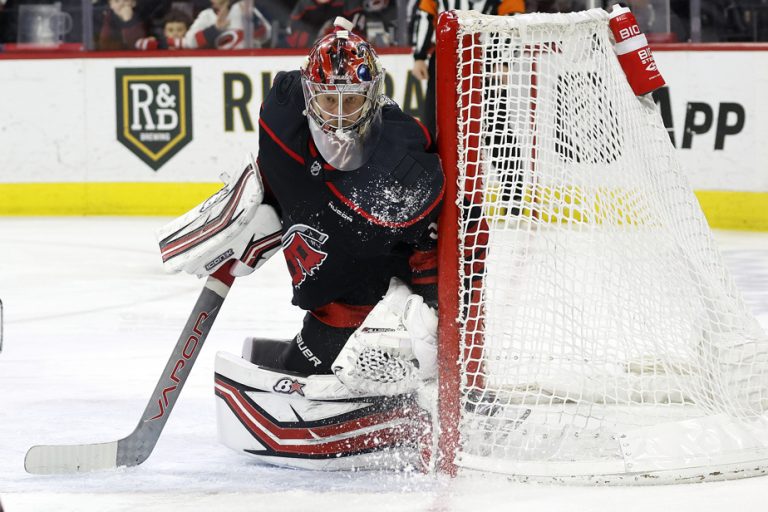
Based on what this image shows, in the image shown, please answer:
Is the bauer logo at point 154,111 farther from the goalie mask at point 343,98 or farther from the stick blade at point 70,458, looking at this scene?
the goalie mask at point 343,98

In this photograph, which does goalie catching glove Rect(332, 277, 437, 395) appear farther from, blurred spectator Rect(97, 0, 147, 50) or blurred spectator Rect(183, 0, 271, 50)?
blurred spectator Rect(97, 0, 147, 50)

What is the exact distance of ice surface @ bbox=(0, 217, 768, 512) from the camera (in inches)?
81.4

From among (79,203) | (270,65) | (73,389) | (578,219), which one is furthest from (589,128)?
(79,203)

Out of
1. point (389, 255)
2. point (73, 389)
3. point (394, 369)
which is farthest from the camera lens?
point (73, 389)

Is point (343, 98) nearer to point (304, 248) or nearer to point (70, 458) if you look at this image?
point (304, 248)

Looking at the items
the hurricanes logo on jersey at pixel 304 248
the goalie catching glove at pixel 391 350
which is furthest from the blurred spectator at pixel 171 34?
the goalie catching glove at pixel 391 350

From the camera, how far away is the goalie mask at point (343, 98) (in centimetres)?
216

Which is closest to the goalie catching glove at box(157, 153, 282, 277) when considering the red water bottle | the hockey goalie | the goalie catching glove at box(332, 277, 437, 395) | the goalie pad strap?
the hockey goalie

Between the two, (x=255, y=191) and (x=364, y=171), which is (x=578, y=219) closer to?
(x=364, y=171)

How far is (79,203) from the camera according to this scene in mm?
6715

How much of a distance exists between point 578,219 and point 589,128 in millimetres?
178

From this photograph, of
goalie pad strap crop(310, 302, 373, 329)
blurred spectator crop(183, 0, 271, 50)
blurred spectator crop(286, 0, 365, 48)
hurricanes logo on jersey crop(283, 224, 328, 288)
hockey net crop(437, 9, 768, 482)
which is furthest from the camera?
blurred spectator crop(183, 0, 271, 50)

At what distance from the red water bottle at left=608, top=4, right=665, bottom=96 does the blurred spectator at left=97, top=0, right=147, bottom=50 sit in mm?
4655

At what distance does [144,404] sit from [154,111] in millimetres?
3977
